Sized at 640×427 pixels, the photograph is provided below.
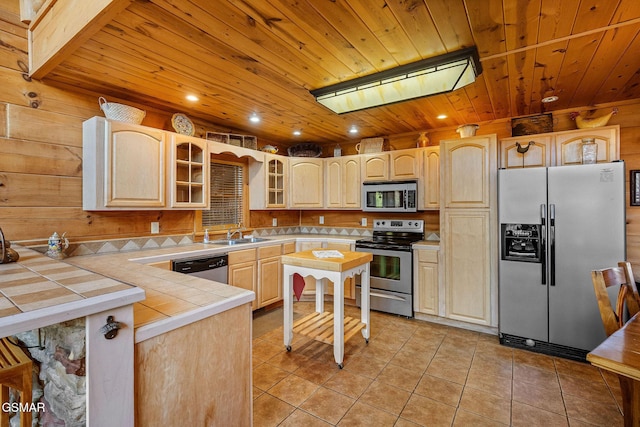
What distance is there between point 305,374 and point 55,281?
185 centimetres

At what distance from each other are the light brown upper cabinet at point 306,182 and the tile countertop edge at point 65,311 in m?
3.50

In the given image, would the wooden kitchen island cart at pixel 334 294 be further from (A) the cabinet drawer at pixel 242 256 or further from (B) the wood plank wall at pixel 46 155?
(B) the wood plank wall at pixel 46 155

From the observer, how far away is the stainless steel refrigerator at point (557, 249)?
2.47m

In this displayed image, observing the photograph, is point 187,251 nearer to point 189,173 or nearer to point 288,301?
point 189,173

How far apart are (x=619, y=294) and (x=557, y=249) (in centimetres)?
117

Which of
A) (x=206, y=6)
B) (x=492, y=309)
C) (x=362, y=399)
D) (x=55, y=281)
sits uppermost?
(x=206, y=6)

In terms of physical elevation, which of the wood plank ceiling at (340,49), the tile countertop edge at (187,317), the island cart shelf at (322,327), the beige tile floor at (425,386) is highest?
the wood plank ceiling at (340,49)

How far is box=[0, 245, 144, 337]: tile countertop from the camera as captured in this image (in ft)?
2.60

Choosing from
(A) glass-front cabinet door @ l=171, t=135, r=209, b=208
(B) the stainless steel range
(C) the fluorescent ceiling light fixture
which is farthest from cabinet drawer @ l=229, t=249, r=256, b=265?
(C) the fluorescent ceiling light fixture

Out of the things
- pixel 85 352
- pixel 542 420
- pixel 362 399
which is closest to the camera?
pixel 85 352

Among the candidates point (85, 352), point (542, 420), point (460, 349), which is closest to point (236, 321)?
point (85, 352)

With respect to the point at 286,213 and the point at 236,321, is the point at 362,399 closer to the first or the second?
the point at 236,321

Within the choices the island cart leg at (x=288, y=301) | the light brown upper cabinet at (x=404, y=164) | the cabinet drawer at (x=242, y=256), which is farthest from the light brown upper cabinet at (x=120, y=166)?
the light brown upper cabinet at (x=404, y=164)

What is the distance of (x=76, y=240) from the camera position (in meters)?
2.55
